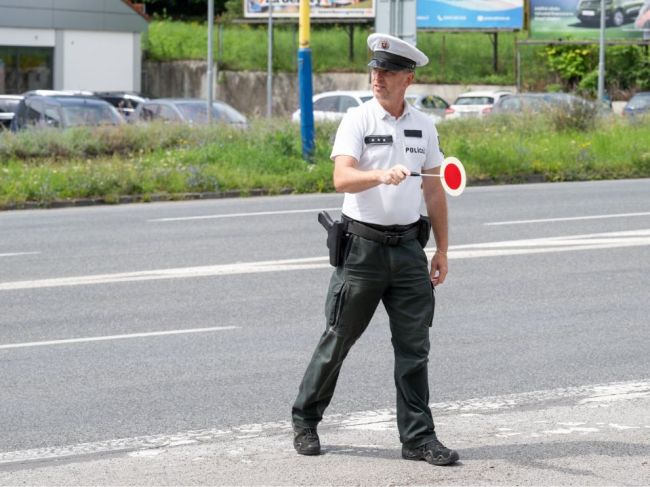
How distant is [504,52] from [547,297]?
48298mm

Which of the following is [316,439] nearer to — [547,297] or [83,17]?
[547,297]

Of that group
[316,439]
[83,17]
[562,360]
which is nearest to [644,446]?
[316,439]

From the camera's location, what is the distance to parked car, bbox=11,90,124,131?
→ 90.5 ft

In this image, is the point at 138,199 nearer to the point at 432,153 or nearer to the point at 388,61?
the point at 432,153

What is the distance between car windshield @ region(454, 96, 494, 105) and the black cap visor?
38.1 metres

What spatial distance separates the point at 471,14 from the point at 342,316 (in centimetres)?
4984

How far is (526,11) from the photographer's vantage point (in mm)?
59844

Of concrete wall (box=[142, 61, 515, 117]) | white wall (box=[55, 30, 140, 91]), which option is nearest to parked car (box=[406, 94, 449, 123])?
concrete wall (box=[142, 61, 515, 117])

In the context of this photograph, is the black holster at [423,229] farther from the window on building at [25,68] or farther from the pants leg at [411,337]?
the window on building at [25,68]

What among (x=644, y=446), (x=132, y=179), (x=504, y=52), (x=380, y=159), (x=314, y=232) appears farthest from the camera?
(x=504, y=52)

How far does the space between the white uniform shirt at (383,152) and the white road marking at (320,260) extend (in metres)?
6.56

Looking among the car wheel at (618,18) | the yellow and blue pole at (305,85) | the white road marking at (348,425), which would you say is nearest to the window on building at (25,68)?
the car wheel at (618,18)

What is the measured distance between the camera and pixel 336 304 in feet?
20.9

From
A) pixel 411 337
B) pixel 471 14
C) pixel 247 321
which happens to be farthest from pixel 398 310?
pixel 471 14
